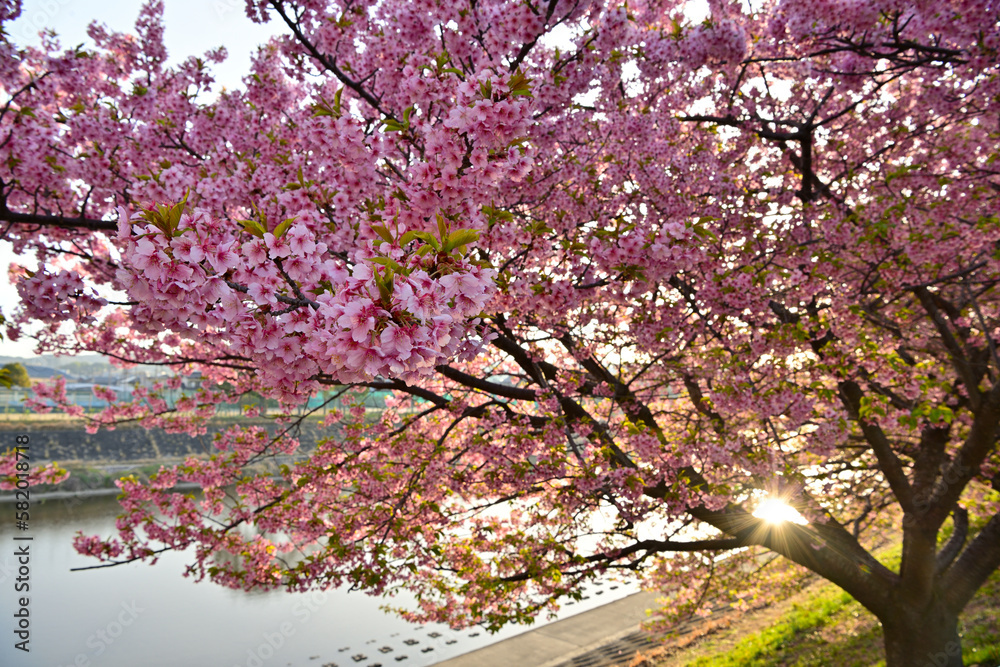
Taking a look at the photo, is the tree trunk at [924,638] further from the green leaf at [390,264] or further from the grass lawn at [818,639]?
the green leaf at [390,264]

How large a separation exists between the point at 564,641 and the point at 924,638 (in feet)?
30.3

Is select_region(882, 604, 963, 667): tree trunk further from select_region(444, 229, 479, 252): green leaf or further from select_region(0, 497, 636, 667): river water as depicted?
select_region(0, 497, 636, 667): river water

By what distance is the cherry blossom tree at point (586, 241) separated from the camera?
338 cm

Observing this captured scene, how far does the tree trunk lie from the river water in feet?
32.5

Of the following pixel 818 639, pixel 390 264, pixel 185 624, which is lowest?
pixel 818 639

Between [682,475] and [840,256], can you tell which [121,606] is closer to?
[682,475]

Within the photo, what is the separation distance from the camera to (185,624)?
13.6 metres

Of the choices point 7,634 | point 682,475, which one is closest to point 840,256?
point 682,475

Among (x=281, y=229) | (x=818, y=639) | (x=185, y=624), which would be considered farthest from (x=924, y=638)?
(x=185, y=624)

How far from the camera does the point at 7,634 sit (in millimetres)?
12211

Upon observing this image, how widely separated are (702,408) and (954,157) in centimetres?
390

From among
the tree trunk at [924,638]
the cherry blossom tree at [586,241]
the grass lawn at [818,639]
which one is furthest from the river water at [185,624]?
the tree trunk at [924,638]

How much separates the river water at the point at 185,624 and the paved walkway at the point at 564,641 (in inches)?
24.6

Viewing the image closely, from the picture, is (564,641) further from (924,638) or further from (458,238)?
(458,238)
